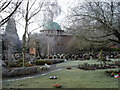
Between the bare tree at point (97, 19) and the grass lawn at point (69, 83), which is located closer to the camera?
the grass lawn at point (69, 83)

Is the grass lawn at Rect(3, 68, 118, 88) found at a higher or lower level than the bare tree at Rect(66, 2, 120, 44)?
lower

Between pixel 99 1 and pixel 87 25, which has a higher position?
pixel 99 1

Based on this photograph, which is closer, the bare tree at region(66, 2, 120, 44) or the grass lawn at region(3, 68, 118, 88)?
the grass lawn at region(3, 68, 118, 88)

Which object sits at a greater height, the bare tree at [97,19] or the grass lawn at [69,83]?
the bare tree at [97,19]

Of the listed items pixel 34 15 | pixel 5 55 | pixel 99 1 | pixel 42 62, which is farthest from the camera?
pixel 5 55

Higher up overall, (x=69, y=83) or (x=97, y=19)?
(x=97, y=19)

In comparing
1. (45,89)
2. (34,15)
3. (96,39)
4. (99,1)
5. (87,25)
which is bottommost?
(45,89)

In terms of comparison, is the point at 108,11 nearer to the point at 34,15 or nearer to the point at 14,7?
the point at 14,7

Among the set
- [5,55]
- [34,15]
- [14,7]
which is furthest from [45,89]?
[5,55]

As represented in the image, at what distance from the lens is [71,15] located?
920 centimetres

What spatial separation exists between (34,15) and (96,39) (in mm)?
8643

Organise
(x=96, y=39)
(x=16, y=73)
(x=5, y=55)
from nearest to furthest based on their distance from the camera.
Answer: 1. (x=96, y=39)
2. (x=16, y=73)
3. (x=5, y=55)

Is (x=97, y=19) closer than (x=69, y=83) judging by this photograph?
No

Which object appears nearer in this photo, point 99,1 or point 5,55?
point 99,1
